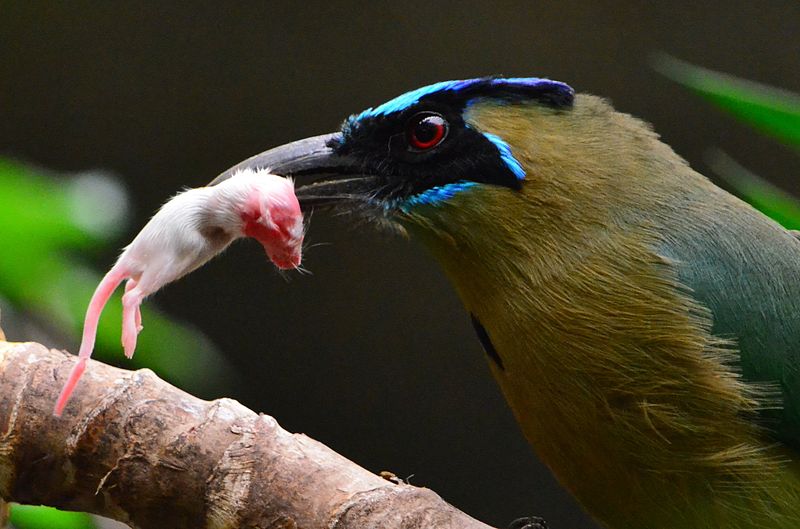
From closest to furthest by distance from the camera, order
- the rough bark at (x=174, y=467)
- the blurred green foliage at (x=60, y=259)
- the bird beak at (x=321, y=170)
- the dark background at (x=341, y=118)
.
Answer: the rough bark at (x=174, y=467)
the bird beak at (x=321, y=170)
the blurred green foliage at (x=60, y=259)
the dark background at (x=341, y=118)

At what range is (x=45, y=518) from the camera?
8.76 feet

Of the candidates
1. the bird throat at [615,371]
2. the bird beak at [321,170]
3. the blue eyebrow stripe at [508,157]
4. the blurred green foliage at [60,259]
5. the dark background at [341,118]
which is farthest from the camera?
the dark background at [341,118]

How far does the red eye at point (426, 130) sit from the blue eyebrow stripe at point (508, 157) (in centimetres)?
12

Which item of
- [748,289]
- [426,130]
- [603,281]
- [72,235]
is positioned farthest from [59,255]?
[748,289]

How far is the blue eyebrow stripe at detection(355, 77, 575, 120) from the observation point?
2545 mm

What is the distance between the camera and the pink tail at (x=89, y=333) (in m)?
→ 2.07

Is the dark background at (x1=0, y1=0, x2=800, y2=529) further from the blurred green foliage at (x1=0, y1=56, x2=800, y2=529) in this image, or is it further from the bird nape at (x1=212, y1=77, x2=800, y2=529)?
the bird nape at (x1=212, y1=77, x2=800, y2=529)

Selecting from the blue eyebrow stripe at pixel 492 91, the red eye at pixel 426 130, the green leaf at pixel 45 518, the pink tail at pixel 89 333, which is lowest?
the green leaf at pixel 45 518

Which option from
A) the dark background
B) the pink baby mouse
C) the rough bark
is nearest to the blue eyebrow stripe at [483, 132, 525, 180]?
the pink baby mouse

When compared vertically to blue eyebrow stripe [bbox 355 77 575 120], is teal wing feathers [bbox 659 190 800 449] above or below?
below

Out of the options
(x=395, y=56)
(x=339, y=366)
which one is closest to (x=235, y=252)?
(x=339, y=366)

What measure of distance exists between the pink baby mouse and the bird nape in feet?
0.47

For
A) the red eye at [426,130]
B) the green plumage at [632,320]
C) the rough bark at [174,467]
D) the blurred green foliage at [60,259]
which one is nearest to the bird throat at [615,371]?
the green plumage at [632,320]

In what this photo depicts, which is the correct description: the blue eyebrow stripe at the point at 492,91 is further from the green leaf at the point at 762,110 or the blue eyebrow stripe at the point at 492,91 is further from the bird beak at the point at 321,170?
the green leaf at the point at 762,110
